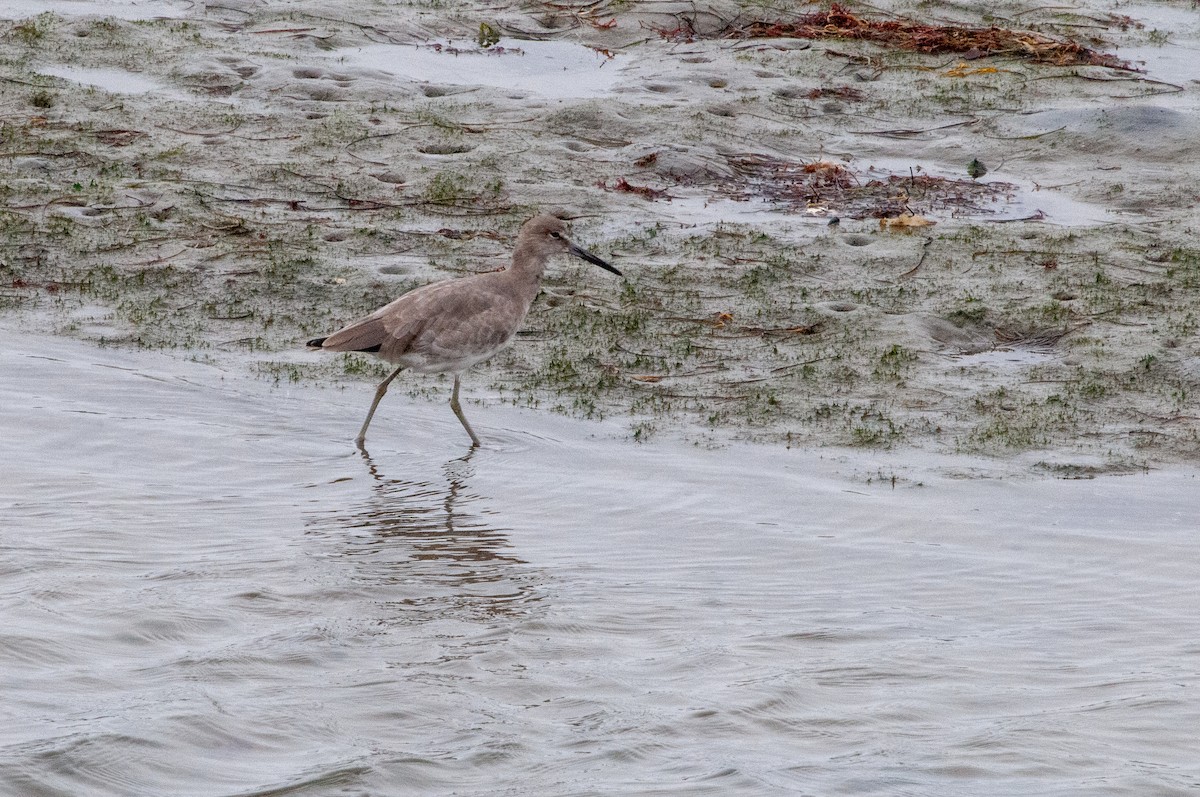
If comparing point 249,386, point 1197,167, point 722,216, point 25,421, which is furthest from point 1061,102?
point 25,421

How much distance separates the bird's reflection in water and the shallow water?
0.8 inches

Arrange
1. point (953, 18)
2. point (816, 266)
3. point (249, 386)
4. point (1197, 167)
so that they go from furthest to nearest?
point (953, 18) → point (1197, 167) → point (816, 266) → point (249, 386)

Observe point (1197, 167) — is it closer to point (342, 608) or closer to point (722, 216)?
point (722, 216)

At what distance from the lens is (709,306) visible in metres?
9.38

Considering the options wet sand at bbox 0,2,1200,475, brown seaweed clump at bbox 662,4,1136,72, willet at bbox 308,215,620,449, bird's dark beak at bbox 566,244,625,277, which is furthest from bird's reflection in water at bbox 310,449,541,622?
brown seaweed clump at bbox 662,4,1136,72

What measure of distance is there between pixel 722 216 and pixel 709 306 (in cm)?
157

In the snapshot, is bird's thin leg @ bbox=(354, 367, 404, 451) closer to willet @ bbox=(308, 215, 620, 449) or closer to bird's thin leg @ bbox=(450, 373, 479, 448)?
willet @ bbox=(308, 215, 620, 449)

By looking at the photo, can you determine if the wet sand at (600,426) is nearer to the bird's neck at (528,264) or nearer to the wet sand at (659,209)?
the wet sand at (659,209)

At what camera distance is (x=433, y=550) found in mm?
6738

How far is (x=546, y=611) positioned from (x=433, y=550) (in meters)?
0.88

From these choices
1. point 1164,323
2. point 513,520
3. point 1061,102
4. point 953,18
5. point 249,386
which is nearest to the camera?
point 513,520

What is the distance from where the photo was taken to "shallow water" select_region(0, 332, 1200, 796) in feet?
16.2

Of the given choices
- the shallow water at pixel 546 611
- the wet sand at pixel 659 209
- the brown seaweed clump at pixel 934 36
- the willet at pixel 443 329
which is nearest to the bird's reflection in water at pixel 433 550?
the shallow water at pixel 546 611

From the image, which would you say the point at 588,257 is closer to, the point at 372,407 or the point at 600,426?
the point at 600,426
